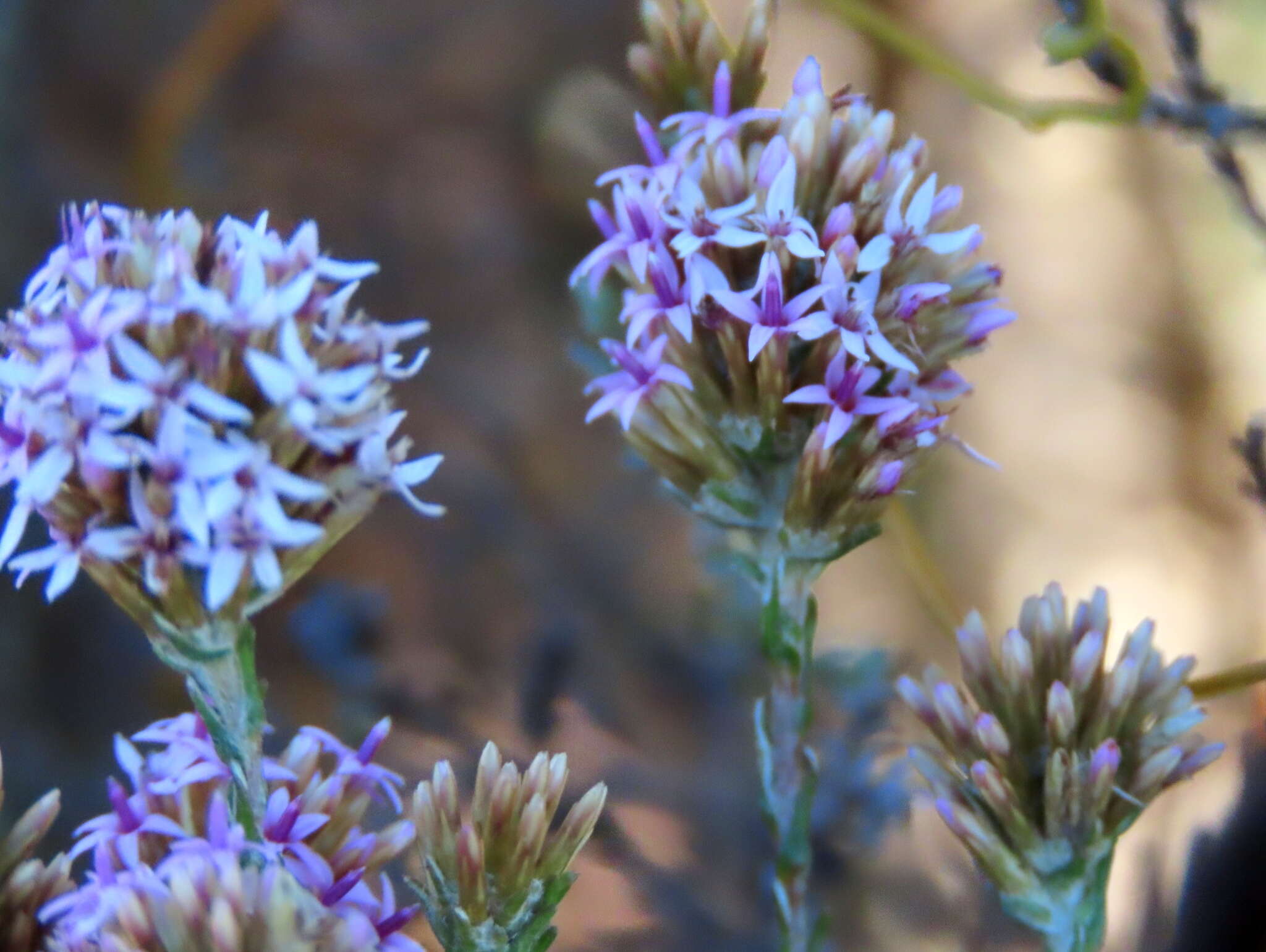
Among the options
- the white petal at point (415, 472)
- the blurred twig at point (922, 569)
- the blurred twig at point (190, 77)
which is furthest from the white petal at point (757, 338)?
the blurred twig at point (190, 77)

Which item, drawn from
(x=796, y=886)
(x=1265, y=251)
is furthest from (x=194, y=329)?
(x=1265, y=251)

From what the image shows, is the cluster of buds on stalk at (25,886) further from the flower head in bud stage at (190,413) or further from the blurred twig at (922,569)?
the blurred twig at (922,569)

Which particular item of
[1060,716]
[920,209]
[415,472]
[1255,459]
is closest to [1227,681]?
[1255,459]

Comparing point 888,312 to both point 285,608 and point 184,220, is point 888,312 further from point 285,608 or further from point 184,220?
point 285,608

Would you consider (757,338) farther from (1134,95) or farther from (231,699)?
(1134,95)

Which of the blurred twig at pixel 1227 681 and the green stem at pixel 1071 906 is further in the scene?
the blurred twig at pixel 1227 681

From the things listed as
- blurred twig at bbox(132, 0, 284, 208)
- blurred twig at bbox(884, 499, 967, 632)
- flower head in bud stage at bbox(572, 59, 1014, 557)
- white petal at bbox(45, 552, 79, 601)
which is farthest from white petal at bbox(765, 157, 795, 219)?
blurred twig at bbox(132, 0, 284, 208)

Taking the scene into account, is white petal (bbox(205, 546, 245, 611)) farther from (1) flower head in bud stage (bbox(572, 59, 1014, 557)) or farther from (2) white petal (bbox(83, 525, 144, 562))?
(1) flower head in bud stage (bbox(572, 59, 1014, 557))
